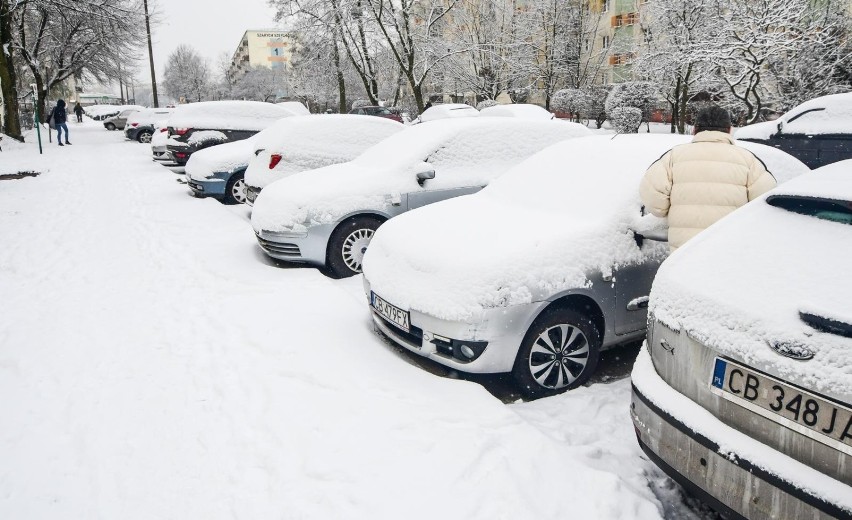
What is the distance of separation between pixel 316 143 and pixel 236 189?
2.66 metres

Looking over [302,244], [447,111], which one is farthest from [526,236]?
[447,111]

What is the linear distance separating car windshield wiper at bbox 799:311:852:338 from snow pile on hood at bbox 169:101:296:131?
13.6 m

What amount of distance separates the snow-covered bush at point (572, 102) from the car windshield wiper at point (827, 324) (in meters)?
28.5

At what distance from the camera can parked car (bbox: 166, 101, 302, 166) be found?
43.8 feet

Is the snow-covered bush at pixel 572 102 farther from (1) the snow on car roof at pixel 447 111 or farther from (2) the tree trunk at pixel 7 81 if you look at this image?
(2) the tree trunk at pixel 7 81

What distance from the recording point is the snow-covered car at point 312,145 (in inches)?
316

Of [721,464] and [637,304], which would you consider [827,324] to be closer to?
[721,464]

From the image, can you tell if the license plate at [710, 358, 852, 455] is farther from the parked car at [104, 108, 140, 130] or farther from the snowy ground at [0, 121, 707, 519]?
the parked car at [104, 108, 140, 130]

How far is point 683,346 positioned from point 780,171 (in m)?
2.79

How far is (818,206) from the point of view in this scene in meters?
2.16

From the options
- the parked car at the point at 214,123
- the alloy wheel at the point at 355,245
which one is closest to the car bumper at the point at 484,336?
the alloy wheel at the point at 355,245

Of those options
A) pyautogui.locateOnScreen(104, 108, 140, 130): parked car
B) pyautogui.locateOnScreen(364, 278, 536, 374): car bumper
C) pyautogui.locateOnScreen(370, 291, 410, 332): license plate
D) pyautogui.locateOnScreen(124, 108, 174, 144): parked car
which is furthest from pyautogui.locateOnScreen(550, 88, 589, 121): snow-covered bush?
pyautogui.locateOnScreen(364, 278, 536, 374): car bumper

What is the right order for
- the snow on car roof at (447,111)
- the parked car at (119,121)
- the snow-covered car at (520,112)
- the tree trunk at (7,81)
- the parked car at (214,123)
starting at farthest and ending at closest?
the parked car at (119,121), the tree trunk at (7,81), the snow on car roof at (447,111), the snow-covered car at (520,112), the parked car at (214,123)

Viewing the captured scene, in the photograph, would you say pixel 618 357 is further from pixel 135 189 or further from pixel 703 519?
pixel 135 189
